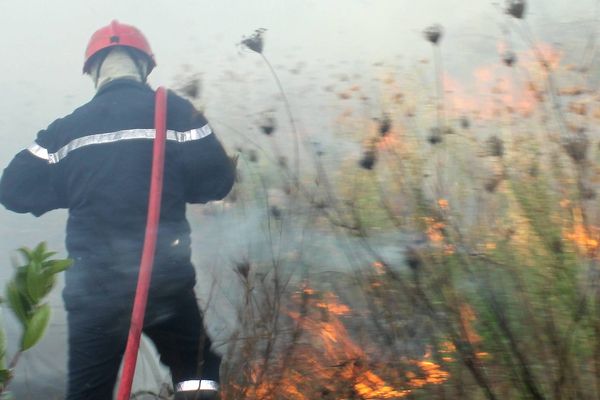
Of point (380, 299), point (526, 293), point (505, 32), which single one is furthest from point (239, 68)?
point (526, 293)

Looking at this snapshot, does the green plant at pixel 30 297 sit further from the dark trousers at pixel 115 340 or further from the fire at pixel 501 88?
the fire at pixel 501 88

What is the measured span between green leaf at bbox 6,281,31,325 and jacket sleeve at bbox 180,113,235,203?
50.9 inches

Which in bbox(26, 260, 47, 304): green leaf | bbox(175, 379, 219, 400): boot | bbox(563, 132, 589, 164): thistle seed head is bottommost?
bbox(175, 379, 219, 400): boot

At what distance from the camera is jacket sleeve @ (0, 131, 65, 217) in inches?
137

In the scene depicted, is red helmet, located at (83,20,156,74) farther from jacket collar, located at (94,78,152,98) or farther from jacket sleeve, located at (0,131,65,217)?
jacket sleeve, located at (0,131,65,217)

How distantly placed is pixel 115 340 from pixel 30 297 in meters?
1.20

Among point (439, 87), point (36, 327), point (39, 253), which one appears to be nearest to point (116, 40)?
point (439, 87)

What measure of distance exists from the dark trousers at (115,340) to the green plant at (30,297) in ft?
3.65

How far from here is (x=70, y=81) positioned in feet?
16.4

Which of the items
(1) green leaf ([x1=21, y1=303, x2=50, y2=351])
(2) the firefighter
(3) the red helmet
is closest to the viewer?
(1) green leaf ([x1=21, y1=303, x2=50, y2=351])

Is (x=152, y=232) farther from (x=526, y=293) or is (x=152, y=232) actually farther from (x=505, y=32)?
(x=505, y=32)

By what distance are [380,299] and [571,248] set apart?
68cm

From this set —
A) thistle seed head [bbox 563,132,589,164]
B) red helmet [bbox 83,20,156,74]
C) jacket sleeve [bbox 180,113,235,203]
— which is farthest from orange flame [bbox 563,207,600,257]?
red helmet [bbox 83,20,156,74]

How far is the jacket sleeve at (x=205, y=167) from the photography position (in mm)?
3428
